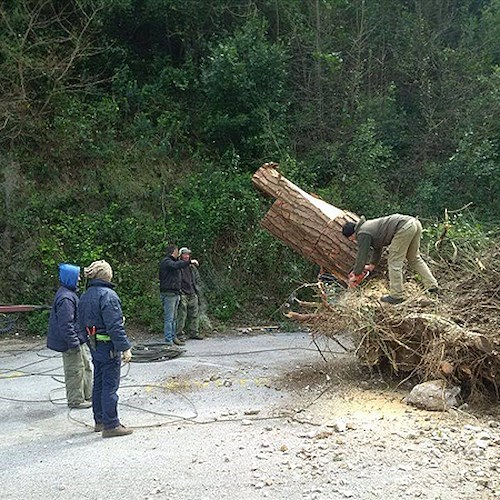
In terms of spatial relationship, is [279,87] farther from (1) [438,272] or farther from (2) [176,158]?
(1) [438,272]

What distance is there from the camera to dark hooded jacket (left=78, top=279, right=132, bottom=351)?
5559mm

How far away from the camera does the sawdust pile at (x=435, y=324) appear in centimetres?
600

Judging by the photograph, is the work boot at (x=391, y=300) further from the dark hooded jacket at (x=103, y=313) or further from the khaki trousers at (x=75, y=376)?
the khaki trousers at (x=75, y=376)

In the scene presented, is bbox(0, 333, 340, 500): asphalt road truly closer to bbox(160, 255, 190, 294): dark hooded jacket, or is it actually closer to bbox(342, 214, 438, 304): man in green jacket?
bbox(160, 255, 190, 294): dark hooded jacket

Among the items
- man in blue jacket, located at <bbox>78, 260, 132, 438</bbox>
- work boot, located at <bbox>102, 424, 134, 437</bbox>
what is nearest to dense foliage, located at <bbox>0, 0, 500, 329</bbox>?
man in blue jacket, located at <bbox>78, 260, 132, 438</bbox>

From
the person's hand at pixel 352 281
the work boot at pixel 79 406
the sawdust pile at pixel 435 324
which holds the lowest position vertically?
the work boot at pixel 79 406

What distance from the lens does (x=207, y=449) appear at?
5.04 m

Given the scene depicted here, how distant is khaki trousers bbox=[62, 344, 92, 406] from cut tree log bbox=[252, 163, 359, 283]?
10.1 feet

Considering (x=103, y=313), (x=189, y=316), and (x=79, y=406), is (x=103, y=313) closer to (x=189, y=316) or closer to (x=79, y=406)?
(x=79, y=406)

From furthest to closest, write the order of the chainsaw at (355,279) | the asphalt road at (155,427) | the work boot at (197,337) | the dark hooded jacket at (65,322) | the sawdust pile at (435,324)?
the work boot at (197,337) → the chainsaw at (355,279) → the dark hooded jacket at (65,322) → the sawdust pile at (435,324) → the asphalt road at (155,427)

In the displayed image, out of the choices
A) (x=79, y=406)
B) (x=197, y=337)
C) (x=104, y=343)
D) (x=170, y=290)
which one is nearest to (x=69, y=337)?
(x=79, y=406)

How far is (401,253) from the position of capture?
6.99m

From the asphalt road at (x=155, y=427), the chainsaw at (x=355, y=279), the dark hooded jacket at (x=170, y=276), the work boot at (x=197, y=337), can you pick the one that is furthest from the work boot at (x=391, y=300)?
the work boot at (x=197, y=337)

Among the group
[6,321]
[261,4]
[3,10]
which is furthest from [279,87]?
[6,321]
